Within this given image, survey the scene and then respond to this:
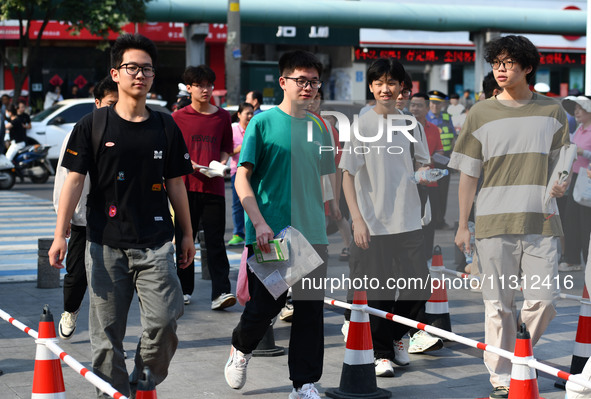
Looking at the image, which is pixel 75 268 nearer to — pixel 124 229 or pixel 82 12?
pixel 124 229

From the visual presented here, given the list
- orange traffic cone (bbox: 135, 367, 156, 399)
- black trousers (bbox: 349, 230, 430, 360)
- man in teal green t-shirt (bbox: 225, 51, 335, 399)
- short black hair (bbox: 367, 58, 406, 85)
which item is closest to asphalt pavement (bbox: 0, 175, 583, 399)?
black trousers (bbox: 349, 230, 430, 360)

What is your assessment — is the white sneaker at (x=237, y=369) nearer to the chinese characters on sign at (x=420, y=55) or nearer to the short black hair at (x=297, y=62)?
the short black hair at (x=297, y=62)

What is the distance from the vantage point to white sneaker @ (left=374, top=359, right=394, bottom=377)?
19.2ft

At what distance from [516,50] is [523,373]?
179cm

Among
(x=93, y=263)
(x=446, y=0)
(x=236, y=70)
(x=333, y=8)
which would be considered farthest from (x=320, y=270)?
(x=446, y=0)

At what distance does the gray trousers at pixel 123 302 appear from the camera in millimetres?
4598

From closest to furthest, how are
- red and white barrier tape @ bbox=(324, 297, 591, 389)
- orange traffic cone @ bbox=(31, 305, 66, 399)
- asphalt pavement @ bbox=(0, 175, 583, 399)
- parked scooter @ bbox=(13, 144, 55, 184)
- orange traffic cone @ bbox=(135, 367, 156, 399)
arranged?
orange traffic cone @ bbox=(135, 367, 156, 399) → red and white barrier tape @ bbox=(324, 297, 591, 389) → orange traffic cone @ bbox=(31, 305, 66, 399) → asphalt pavement @ bbox=(0, 175, 583, 399) → parked scooter @ bbox=(13, 144, 55, 184)

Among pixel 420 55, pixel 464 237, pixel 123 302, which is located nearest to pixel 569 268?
pixel 464 237

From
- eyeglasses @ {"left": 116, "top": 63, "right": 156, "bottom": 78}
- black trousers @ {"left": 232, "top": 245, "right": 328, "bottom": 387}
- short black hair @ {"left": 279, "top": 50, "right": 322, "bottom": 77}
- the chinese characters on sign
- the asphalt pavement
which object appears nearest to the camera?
eyeglasses @ {"left": 116, "top": 63, "right": 156, "bottom": 78}

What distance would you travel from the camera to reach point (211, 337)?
697 centimetres

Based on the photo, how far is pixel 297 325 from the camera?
5.25 meters

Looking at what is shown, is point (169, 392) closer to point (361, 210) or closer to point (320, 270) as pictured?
point (320, 270)

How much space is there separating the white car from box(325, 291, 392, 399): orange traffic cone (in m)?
15.7

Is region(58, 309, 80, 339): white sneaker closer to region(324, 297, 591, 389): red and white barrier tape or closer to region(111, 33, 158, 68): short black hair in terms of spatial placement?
region(324, 297, 591, 389): red and white barrier tape
